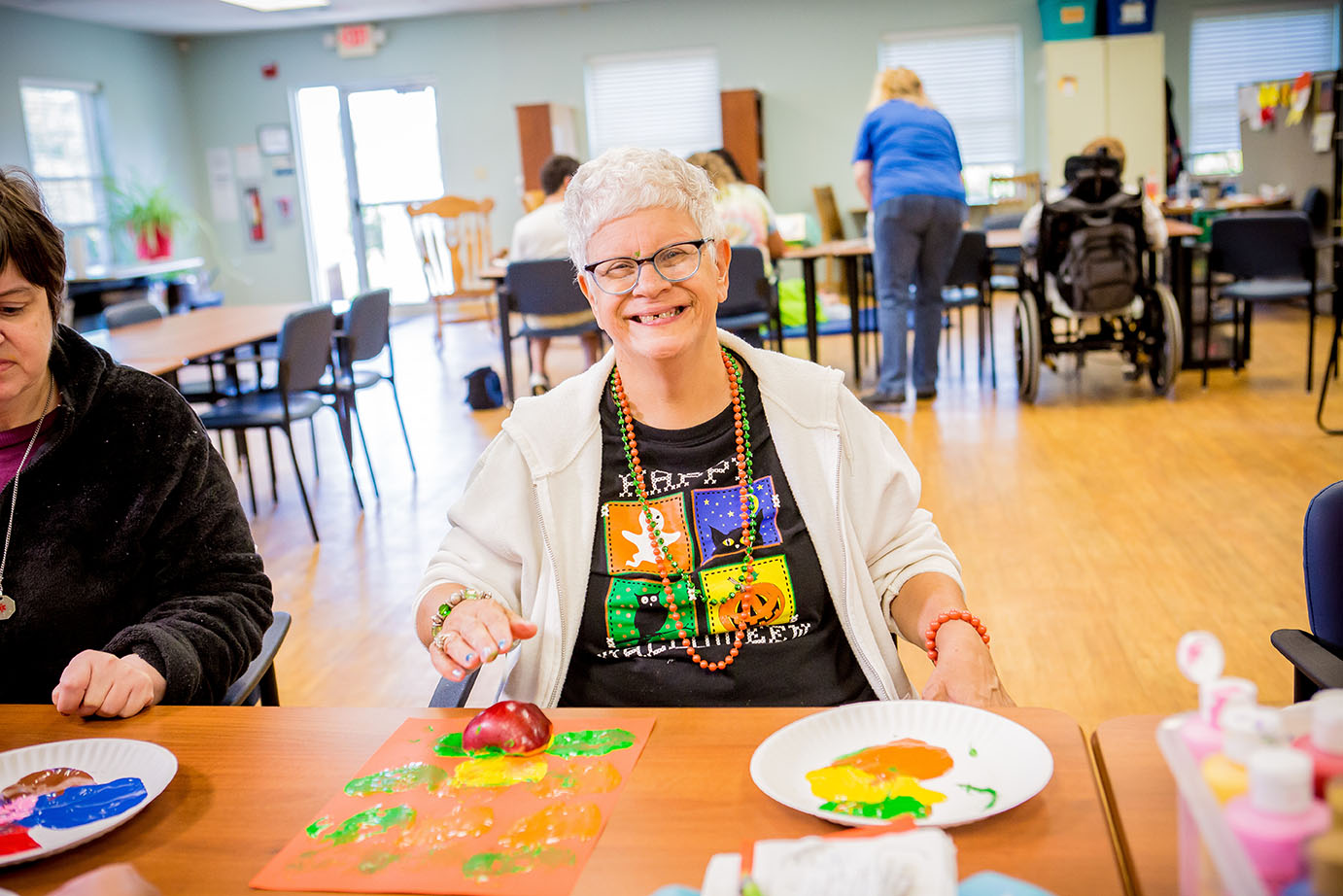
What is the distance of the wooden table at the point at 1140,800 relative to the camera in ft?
2.60

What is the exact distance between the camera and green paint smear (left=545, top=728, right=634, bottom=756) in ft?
3.44

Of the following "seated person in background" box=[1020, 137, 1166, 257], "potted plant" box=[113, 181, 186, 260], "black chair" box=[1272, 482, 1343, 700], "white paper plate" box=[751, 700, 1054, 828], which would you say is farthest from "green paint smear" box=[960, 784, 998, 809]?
"potted plant" box=[113, 181, 186, 260]

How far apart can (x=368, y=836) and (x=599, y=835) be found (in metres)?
0.19

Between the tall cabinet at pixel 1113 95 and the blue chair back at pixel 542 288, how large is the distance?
557 centimetres

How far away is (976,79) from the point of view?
10039mm

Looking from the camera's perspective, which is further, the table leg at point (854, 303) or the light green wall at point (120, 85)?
the light green wall at point (120, 85)

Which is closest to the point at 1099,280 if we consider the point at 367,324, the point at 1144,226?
the point at 1144,226

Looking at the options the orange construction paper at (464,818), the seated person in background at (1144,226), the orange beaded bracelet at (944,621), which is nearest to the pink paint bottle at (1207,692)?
the orange construction paper at (464,818)

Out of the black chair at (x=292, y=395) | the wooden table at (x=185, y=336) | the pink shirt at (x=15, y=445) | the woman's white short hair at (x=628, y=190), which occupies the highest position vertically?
the woman's white short hair at (x=628, y=190)

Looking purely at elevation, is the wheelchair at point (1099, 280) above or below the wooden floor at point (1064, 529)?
above

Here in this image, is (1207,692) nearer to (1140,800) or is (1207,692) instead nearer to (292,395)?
(1140,800)

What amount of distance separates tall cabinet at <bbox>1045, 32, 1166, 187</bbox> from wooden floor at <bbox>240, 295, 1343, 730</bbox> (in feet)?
12.1

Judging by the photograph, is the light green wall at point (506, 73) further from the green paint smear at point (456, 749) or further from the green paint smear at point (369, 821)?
the green paint smear at point (369, 821)

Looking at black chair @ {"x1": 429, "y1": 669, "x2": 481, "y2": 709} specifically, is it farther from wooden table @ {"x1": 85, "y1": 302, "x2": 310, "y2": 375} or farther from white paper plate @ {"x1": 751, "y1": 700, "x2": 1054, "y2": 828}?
wooden table @ {"x1": 85, "y1": 302, "x2": 310, "y2": 375}
